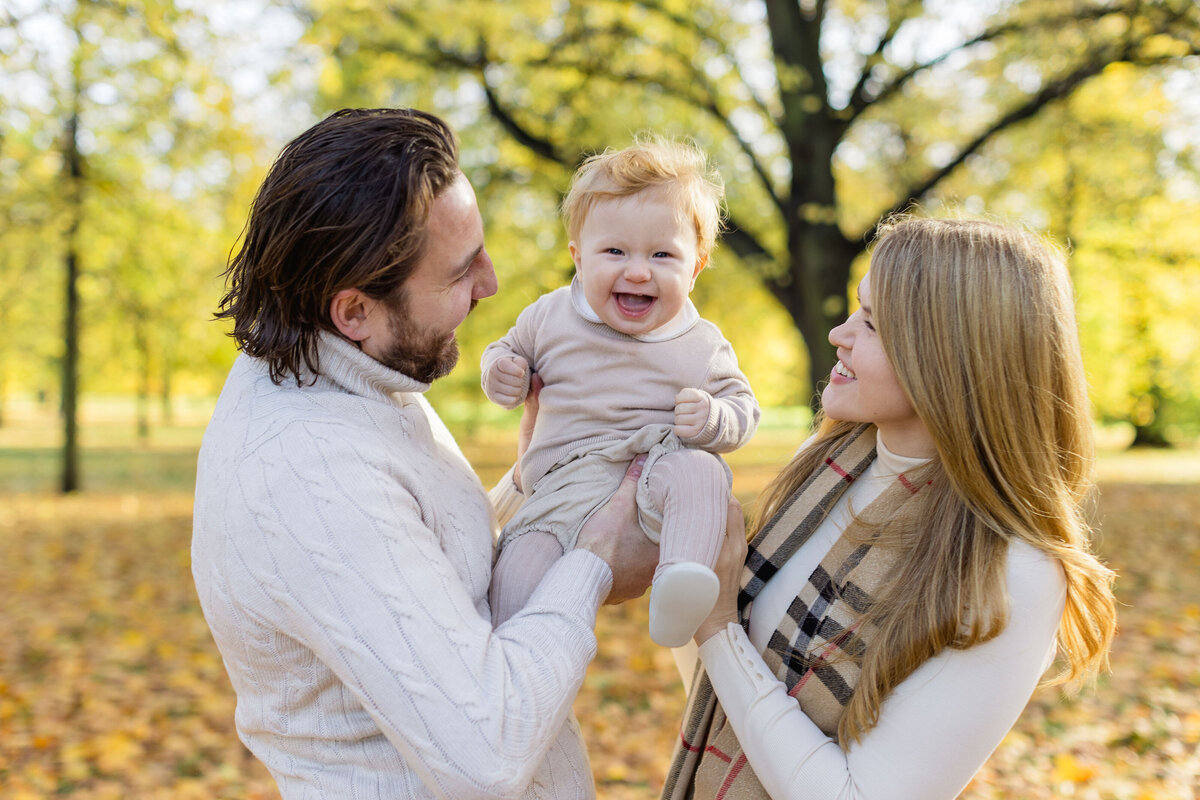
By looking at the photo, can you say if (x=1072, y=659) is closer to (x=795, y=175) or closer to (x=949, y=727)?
(x=949, y=727)

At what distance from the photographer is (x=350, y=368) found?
5.58ft

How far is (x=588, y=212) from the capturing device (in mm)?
2207

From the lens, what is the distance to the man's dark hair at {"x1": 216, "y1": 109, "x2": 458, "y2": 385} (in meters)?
1.60

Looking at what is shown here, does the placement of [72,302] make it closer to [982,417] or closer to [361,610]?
[361,610]

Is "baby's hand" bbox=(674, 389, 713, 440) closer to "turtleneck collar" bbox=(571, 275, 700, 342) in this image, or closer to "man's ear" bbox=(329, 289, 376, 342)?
"turtleneck collar" bbox=(571, 275, 700, 342)

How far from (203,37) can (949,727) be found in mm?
9130

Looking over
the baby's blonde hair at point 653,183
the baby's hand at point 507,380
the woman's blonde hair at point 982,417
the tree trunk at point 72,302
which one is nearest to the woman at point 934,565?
the woman's blonde hair at point 982,417

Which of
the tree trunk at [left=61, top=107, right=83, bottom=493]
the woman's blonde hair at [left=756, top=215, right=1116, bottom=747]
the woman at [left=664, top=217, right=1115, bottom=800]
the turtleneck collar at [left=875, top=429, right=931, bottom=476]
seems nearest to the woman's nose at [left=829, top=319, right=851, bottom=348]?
the woman at [left=664, top=217, right=1115, bottom=800]

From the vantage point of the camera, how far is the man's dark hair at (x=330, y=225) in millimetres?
1603

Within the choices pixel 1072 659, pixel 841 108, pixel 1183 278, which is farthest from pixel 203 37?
pixel 1183 278

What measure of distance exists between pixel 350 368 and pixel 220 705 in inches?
184

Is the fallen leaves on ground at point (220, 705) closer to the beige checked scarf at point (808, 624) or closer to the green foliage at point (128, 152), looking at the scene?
the beige checked scarf at point (808, 624)

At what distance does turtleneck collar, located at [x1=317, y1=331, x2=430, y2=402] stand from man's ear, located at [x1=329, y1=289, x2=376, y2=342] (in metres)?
0.02

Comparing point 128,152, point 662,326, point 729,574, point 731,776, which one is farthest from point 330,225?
point 128,152
